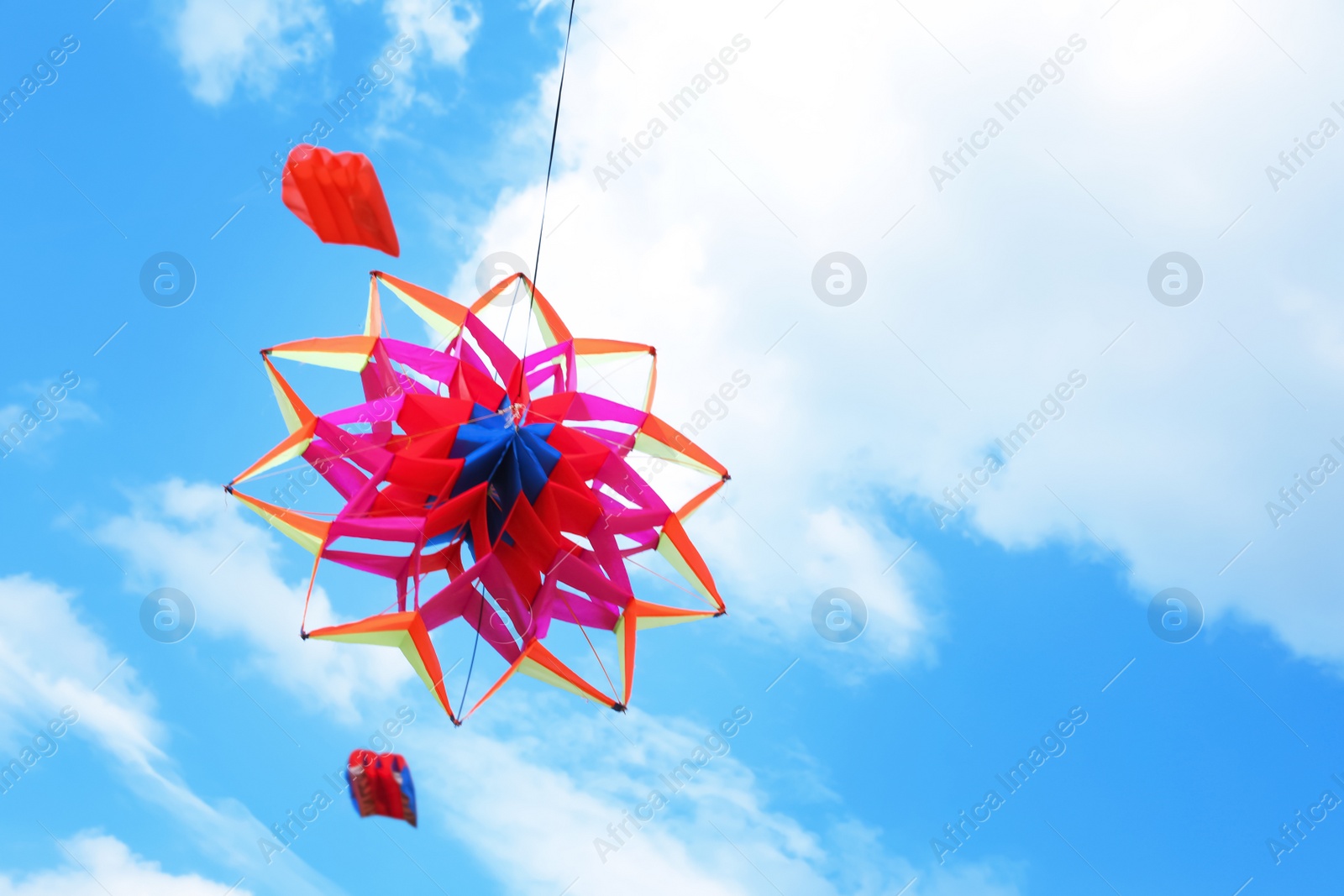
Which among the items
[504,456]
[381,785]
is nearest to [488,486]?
[504,456]

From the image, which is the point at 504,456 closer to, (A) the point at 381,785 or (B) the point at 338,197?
(B) the point at 338,197

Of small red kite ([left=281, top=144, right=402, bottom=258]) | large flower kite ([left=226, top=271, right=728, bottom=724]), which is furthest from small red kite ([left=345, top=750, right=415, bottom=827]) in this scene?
small red kite ([left=281, top=144, right=402, bottom=258])

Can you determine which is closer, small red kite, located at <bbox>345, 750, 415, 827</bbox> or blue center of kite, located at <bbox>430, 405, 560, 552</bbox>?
small red kite, located at <bbox>345, 750, 415, 827</bbox>

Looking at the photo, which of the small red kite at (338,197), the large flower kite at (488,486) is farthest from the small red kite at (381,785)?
the small red kite at (338,197)

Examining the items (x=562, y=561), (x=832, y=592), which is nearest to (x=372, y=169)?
(x=562, y=561)

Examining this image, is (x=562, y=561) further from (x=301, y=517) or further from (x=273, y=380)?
(x=273, y=380)

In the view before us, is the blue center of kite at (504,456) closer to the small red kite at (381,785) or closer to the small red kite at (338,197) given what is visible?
the small red kite at (338,197)

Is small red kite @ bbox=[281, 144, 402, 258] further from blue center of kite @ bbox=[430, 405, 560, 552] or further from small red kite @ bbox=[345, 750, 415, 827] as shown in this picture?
small red kite @ bbox=[345, 750, 415, 827]
